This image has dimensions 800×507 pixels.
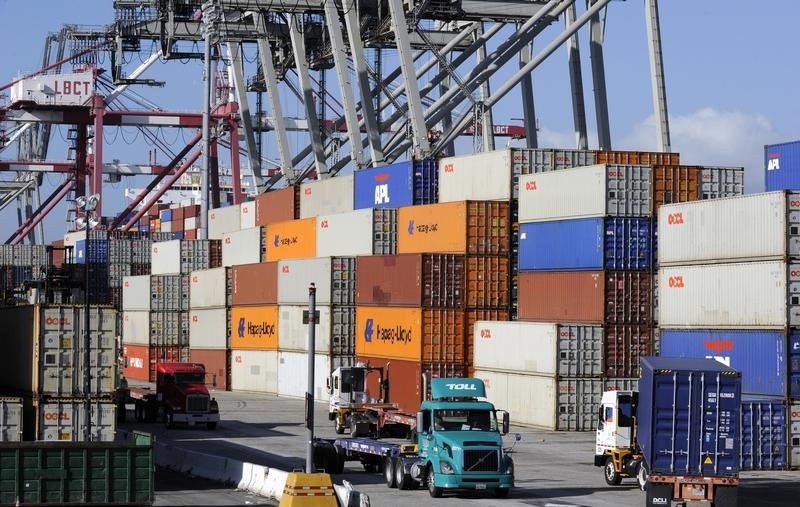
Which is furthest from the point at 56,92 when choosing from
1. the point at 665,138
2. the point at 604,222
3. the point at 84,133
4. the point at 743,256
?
the point at 743,256

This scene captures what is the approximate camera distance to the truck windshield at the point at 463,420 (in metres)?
34.4

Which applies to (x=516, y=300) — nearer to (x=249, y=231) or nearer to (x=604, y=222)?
(x=604, y=222)

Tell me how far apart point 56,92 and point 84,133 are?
39.5ft

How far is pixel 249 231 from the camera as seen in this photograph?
81.5 metres

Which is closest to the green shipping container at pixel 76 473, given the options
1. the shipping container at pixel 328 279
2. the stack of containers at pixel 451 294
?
the stack of containers at pixel 451 294

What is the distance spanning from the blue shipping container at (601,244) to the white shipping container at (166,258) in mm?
39292

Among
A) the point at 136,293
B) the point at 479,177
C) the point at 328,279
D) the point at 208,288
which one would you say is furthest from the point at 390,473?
the point at 136,293

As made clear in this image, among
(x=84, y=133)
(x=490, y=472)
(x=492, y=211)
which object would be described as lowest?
(x=490, y=472)

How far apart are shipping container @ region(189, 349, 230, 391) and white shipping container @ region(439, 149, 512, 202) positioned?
2211cm

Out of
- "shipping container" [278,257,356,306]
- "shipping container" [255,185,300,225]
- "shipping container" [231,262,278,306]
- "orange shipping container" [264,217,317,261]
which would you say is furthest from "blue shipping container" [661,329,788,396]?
"shipping container" [255,185,300,225]

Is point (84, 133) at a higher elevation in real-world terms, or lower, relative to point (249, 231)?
higher

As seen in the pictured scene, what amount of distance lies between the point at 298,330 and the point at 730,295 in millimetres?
30679

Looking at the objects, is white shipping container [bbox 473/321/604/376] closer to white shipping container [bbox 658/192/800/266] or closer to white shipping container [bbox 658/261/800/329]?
white shipping container [bbox 658/261/800/329]

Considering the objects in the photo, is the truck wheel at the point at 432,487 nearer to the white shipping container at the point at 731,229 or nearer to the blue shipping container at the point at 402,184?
the white shipping container at the point at 731,229
